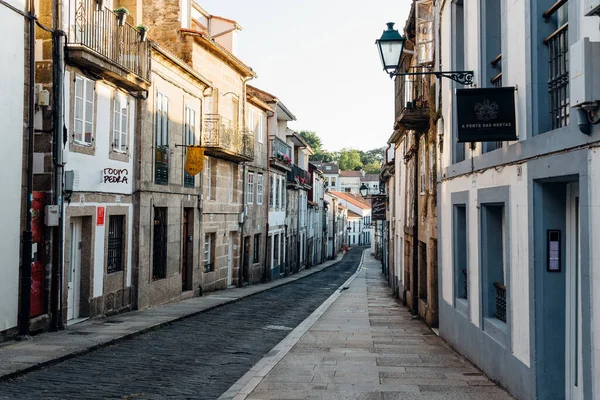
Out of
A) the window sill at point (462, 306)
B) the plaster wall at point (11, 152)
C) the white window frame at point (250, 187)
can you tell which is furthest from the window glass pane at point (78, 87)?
the white window frame at point (250, 187)

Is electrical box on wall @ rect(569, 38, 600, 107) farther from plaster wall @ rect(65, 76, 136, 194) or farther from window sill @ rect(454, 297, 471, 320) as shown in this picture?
plaster wall @ rect(65, 76, 136, 194)

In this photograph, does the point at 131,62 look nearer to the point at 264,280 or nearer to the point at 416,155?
the point at 416,155

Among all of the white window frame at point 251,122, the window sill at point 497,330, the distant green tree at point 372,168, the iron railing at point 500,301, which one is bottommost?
the window sill at point 497,330

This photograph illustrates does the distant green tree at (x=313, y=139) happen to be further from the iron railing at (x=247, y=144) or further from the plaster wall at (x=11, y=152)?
the plaster wall at (x=11, y=152)

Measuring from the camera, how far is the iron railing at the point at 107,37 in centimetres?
1320

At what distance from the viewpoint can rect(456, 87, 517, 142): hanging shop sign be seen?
7855mm

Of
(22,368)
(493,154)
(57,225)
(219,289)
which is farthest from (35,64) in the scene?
(219,289)

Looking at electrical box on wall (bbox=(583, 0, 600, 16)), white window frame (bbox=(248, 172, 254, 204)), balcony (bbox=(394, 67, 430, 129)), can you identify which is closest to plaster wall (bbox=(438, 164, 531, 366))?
electrical box on wall (bbox=(583, 0, 600, 16))

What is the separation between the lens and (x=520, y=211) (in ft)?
24.9

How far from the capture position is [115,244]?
16000mm

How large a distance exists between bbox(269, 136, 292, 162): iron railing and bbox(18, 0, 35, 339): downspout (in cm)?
2155

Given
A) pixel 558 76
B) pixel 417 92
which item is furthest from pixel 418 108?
pixel 558 76

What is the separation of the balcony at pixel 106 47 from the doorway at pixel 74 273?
10.7 feet

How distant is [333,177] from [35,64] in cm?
11134
